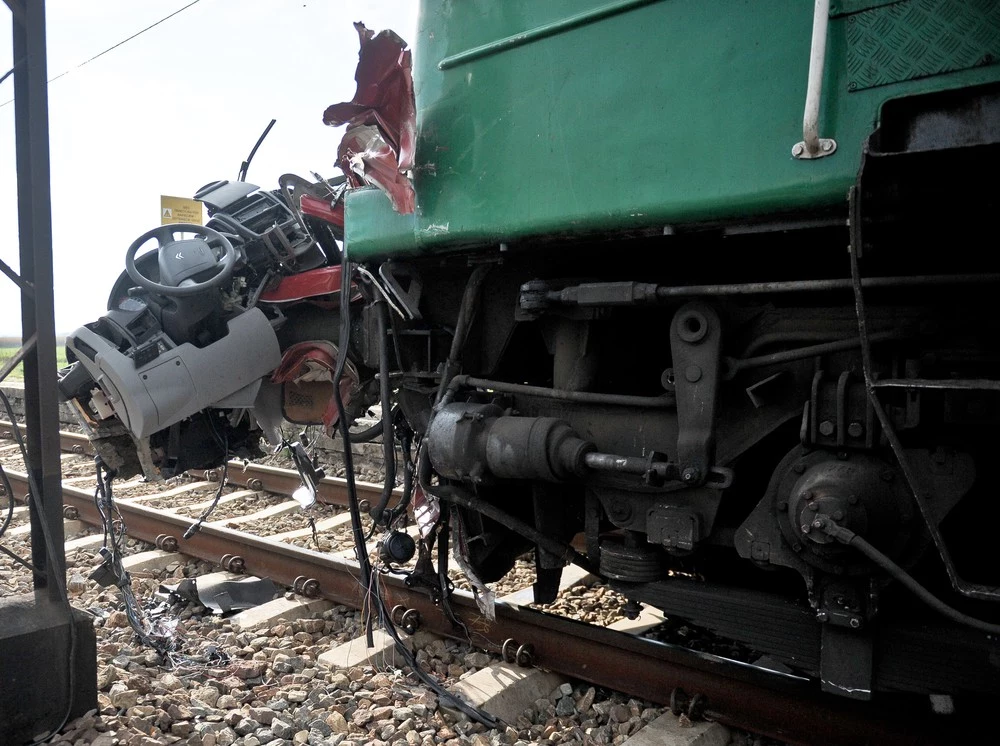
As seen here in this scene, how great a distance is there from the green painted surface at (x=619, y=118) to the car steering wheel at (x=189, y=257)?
1.22 meters

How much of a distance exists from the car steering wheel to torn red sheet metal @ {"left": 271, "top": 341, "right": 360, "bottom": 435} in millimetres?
567

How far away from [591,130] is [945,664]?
76.5 inches

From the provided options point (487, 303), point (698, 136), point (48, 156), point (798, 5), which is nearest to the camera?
point (798, 5)

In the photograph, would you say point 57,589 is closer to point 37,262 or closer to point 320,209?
point 37,262

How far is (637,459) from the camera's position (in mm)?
2691

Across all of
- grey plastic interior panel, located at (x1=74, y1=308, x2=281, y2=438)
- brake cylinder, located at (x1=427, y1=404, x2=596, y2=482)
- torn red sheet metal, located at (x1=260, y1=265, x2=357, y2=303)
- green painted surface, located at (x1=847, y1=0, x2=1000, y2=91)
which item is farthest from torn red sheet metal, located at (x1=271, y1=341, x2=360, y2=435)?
green painted surface, located at (x1=847, y1=0, x2=1000, y2=91)

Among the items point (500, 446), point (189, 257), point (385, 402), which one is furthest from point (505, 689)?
point (189, 257)

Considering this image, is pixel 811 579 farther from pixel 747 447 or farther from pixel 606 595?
pixel 606 595

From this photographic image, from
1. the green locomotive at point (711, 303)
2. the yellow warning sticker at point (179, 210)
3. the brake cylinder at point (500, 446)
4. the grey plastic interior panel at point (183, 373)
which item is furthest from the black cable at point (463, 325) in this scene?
the yellow warning sticker at point (179, 210)

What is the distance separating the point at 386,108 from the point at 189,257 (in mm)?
1742

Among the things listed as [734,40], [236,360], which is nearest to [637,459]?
[734,40]

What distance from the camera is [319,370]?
15.0 feet

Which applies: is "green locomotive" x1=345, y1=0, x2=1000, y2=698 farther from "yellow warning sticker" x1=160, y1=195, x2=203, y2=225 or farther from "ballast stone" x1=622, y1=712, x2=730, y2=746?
"yellow warning sticker" x1=160, y1=195, x2=203, y2=225

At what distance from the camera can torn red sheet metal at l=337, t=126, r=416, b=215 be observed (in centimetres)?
312
